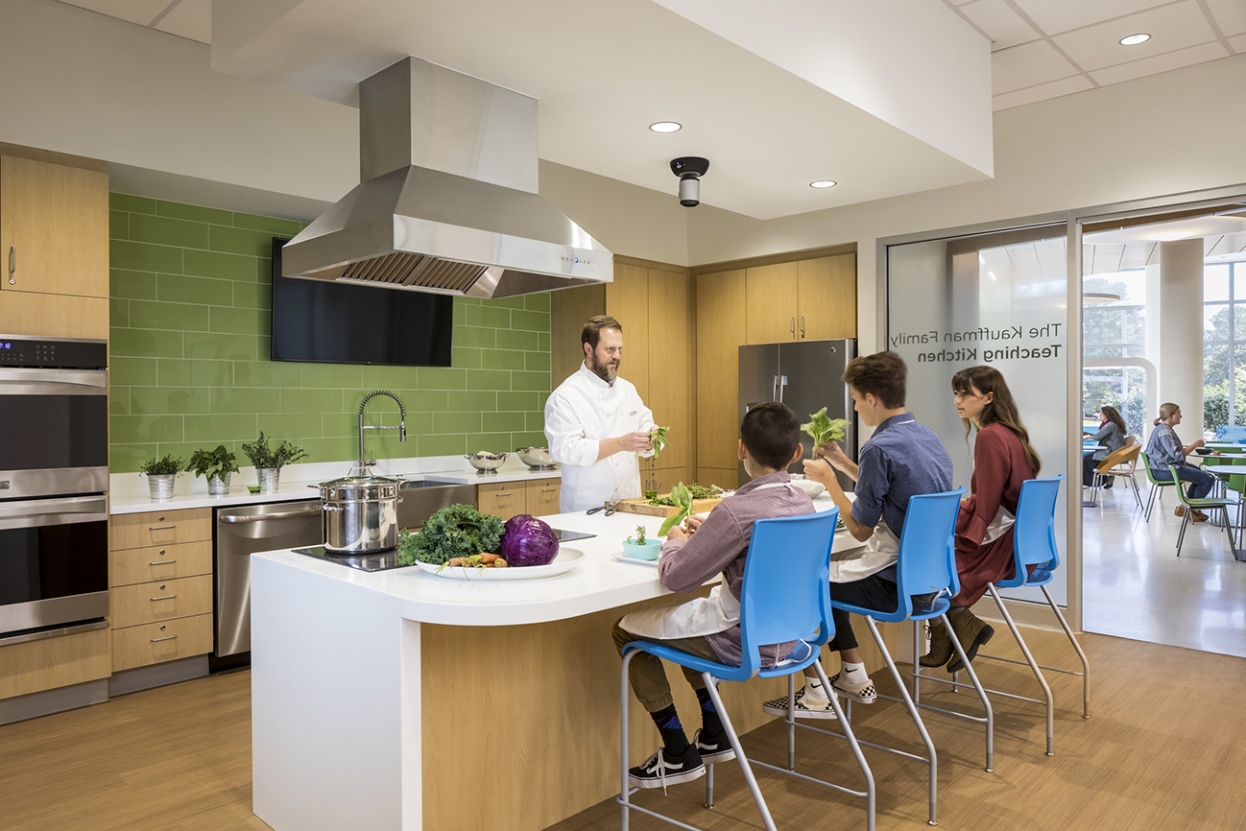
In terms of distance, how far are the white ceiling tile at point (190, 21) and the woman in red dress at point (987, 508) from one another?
358 cm

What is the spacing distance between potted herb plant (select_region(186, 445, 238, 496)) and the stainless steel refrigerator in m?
3.04

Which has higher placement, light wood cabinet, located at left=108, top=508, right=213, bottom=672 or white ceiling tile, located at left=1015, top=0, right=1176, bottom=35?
white ceiling tile, located at left=1015, top=0, right=1176, bottom=35

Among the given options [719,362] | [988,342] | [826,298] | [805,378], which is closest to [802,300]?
[826,298]

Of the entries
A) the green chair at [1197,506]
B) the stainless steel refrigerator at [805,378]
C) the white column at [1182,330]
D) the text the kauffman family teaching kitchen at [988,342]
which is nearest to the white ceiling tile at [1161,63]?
the white column at [1182,330]

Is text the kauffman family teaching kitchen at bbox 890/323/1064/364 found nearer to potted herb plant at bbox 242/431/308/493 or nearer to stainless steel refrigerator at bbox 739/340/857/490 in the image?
stainless steel refrigerator at bbox 739/340/857/490

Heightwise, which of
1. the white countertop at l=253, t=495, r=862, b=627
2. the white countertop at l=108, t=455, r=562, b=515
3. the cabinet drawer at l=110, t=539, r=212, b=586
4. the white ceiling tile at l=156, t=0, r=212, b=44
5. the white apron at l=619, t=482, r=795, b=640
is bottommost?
the cabinet drawer at l=110, t=539, r=212, b=586

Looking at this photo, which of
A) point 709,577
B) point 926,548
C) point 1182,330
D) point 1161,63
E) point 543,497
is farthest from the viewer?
point 543,497

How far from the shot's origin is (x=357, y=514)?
2.51 meters

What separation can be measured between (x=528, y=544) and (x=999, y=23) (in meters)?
3.34

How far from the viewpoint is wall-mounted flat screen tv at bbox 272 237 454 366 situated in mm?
4730

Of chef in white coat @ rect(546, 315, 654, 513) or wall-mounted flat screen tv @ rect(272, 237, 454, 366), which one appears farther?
wall-mounted flat screen tv @ rect(272, 237, 454, 366)

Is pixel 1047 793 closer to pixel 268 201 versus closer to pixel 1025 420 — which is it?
pixel 1025 420

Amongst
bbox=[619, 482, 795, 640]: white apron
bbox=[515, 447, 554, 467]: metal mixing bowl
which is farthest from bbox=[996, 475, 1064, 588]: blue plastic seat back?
bbox=[515, 447, 554, 467]: metal mixing bowl

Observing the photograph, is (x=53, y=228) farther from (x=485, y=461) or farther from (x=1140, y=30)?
(x=1140, y=30)
